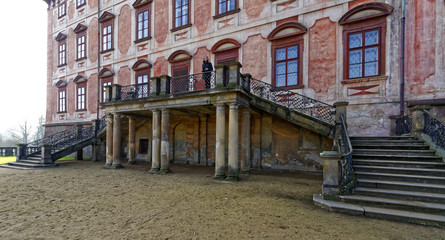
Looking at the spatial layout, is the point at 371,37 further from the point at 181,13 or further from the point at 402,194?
the point at 181,13

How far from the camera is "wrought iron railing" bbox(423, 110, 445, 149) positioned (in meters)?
6.24

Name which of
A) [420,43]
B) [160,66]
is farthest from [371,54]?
[160,66]

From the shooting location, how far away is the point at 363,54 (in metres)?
9.22

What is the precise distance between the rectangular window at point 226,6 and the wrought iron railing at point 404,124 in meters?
9.32

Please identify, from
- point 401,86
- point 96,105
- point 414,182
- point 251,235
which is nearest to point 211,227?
point 251,235

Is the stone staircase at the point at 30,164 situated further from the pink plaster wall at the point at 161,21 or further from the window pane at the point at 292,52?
the window pane at the point at 292,52

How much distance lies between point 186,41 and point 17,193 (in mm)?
10660

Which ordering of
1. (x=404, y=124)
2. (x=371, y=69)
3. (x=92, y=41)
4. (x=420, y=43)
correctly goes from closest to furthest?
(x=404, y=124) → (x=420, y=43) → (x=371, y=69) → (x=92, y=41)

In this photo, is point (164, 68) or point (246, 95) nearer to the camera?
point (246, 95)

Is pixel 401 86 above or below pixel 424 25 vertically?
below

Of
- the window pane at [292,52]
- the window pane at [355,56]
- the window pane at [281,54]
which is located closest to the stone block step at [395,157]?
the window pane at [355,56]

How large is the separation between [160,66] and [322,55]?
9755 mm

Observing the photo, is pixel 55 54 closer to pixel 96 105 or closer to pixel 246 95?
pixel 96 105

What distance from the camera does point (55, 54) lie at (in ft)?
69.2
